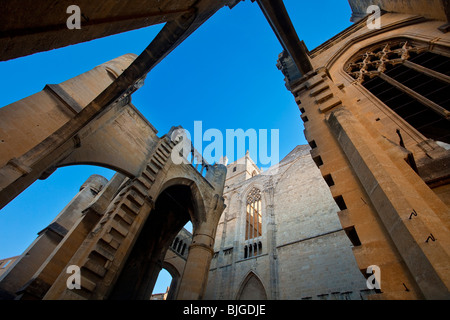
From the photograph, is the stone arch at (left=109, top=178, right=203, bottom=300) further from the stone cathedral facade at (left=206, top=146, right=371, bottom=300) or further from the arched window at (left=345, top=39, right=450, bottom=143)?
the stone cathedral facade at (left=206, top=146, right=371, bottom=300)

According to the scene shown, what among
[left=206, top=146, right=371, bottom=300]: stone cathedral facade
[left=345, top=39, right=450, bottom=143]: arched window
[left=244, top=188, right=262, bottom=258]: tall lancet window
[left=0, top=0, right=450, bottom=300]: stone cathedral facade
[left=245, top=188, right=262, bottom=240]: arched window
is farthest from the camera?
[left=245, top=188, right=262, bottom=240]: arched window

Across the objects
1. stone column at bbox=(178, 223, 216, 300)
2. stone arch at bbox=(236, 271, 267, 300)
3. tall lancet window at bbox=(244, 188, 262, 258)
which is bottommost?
stone column at bbox=(178, 223, 216, 300)

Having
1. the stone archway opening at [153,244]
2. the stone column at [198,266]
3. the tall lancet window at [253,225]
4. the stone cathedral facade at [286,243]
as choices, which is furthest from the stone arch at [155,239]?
the tall lancet window at [253,225]

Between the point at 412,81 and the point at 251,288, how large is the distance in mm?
17128

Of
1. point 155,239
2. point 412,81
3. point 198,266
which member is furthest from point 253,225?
point 412,81

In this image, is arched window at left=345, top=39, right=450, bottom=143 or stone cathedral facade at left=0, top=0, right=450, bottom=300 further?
arched window at left=345, top=39, right=450, bottom=143

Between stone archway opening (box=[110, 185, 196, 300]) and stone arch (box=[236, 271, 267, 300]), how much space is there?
8274 millimetres

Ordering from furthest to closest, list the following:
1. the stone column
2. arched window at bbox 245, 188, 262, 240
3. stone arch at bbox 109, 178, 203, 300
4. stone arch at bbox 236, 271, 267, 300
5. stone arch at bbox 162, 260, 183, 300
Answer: arched window at bbox 245, 188, 262, 240, stone arch at bbox 162, 260, 183, 300, stone arch at bbox 236, 271, 267, 300, stone arch at bbox 109, 178, 203, 300, the stone column

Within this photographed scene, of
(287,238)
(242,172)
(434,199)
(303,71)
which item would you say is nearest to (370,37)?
(303,71)

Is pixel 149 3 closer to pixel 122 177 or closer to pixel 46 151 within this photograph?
pixel 46 151

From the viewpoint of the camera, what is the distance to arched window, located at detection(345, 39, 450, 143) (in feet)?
16.3

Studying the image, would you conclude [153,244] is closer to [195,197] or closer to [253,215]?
[195,197]

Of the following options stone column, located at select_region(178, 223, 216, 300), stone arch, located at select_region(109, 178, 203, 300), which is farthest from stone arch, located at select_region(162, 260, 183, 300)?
stone column, located at select_region(178, 223, 216, 300)

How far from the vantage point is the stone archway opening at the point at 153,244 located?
10914mm
